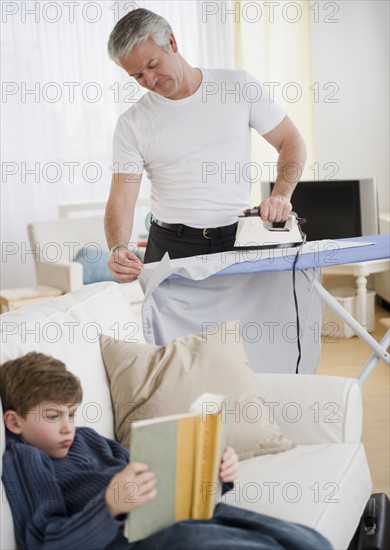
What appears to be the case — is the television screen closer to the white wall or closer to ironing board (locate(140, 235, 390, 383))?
the white wall

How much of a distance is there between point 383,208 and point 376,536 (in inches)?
165

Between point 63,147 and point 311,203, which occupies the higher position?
point 63,147

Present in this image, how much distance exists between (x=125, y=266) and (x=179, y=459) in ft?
3.87

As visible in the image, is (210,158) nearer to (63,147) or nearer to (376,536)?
(376,536)

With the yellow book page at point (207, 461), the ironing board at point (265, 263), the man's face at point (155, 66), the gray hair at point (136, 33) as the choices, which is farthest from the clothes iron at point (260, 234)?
the yellow book page at point (207, 461)

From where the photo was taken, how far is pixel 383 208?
607 centimetres

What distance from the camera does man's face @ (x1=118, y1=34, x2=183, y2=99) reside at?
104 inches

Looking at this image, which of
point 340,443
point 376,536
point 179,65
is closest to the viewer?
point 376,536

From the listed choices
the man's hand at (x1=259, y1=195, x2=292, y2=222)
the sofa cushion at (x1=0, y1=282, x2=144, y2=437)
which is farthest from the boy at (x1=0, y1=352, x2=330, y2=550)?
the man's hand at (x1=259, y1=195, x2=292, y2=222)

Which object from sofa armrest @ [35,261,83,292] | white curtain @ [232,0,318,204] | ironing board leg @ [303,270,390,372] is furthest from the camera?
white curtain @ [232,0,318,204]

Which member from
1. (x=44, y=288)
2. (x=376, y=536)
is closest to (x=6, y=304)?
(x=44, y=288)

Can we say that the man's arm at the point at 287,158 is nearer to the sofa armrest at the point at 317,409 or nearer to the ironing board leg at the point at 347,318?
the ironing board leg at the point at 347,318

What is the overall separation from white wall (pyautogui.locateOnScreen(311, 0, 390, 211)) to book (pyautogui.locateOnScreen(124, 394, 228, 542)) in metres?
4.70

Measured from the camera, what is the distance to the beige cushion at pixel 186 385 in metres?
2.14
